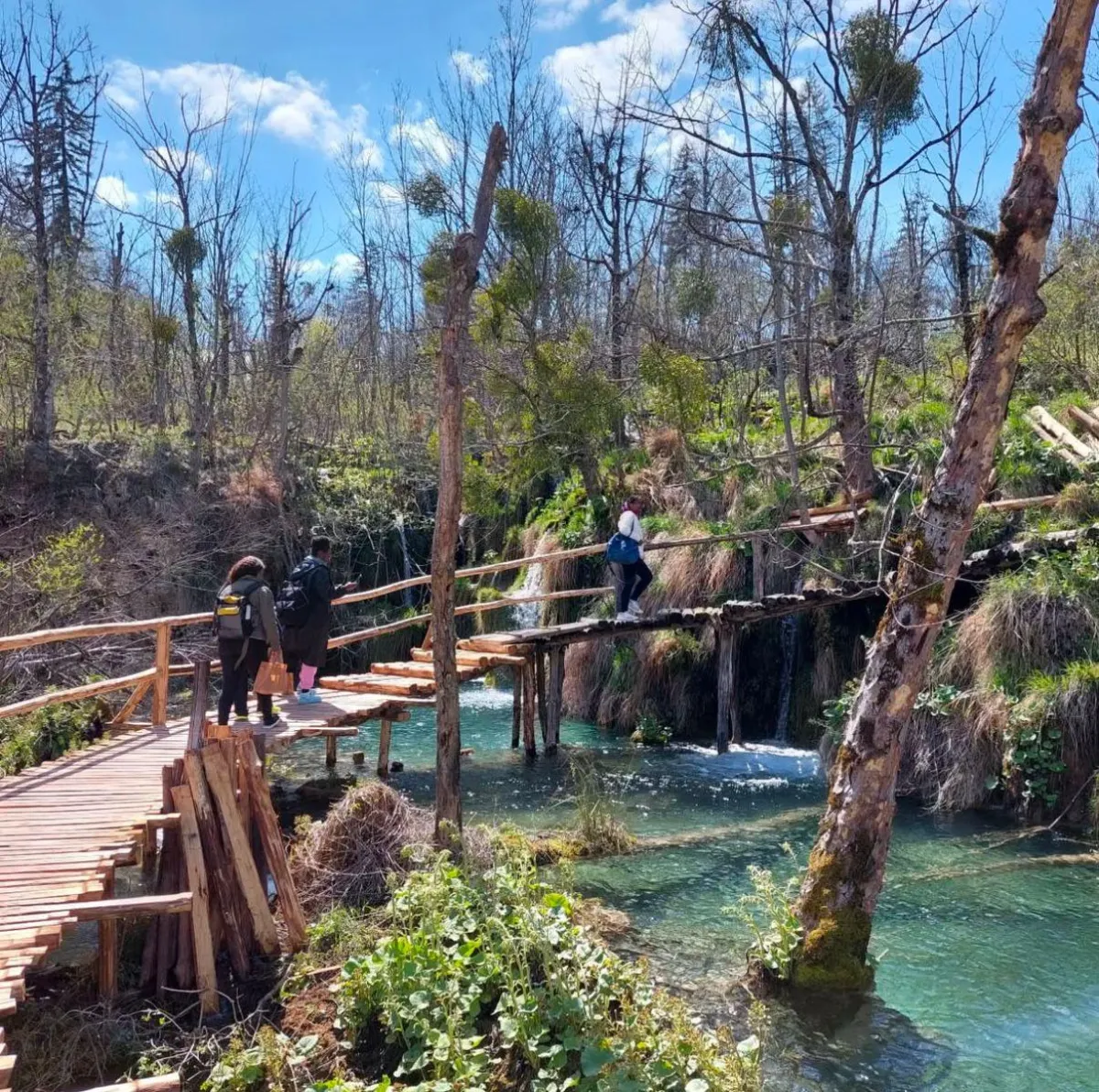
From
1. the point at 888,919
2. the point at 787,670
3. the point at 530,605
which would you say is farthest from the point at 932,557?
the point at 530,605

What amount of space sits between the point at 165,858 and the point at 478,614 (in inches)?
466

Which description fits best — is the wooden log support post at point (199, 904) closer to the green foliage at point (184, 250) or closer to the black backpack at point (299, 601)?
the black backpack at point (299, 601)

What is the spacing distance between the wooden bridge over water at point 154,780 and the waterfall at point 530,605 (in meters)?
3.76

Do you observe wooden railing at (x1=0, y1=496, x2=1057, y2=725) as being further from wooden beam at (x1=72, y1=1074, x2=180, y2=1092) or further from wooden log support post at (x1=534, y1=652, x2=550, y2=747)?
wooden beam at (x1=72, y1=1074, x2=180, y2=1092)

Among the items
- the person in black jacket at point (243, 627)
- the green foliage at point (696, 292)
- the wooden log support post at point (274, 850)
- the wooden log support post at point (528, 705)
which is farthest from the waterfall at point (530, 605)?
the wooden log support post at point (274, 850)

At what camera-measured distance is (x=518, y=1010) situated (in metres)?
4.51

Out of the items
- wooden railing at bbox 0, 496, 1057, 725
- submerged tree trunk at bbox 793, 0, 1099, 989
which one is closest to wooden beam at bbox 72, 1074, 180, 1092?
submerged tree trunk at bbox 793, 0, 1099, 989

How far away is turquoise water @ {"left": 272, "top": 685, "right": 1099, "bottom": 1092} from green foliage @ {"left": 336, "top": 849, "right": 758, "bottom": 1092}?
109 centimetres

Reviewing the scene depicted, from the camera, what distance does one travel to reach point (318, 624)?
933cm

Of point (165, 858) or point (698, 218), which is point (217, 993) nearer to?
point (165, 858)

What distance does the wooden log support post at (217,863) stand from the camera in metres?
5.86

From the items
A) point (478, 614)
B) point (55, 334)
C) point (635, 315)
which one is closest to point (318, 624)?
point (478, 614)

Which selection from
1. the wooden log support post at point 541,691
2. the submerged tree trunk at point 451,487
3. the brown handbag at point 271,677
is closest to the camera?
the submerged tree trunk at point 451,487

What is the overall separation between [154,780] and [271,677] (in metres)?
1.56
